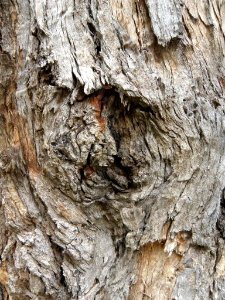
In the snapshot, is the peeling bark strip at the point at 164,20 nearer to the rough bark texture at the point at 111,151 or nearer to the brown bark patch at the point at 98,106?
Answer: the rough bark texture at the point at 111,151

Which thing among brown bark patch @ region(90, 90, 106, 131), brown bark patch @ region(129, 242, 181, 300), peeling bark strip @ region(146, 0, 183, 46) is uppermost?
peeling bark strip @ region(146, 0, 183, 46)

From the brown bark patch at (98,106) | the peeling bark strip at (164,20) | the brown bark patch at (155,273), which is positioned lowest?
the brown bark patch at (155,273)

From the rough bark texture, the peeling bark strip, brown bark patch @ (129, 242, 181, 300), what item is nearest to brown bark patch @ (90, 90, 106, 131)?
the rough bark texture

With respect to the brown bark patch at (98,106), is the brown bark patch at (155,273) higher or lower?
lower

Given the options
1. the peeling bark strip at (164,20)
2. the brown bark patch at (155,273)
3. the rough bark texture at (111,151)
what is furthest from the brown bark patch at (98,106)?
the brown bark patch at (155,273)

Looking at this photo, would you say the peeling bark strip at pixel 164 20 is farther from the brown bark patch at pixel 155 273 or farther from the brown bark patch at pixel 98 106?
the brown bark patch at pixel 155 273

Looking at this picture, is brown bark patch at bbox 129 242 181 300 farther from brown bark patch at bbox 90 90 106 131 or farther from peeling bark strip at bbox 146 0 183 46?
peeling bark strip at bbox 146 0 183 46

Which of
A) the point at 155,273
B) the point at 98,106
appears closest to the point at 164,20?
the point at 98,106
